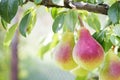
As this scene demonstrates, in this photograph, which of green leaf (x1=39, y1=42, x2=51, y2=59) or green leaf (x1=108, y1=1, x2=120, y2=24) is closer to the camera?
green leaf (x1=108, y1=1, x2=120, y2=24)

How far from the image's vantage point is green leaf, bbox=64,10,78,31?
66 centimetres

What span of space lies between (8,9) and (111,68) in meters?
0.20

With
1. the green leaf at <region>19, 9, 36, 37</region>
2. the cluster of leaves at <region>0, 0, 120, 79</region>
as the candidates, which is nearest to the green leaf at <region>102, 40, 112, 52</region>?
the cluster of leaves at <region>0, 0, 120, 79</region>

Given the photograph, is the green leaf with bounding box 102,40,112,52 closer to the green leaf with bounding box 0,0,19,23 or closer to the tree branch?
the tree branch

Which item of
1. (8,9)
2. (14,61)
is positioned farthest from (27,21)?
(14,61)

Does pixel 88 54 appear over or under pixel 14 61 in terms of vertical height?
over

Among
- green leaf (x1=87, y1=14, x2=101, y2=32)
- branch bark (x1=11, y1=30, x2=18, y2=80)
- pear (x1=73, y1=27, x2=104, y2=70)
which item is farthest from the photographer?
branch bark (x1=11, y1=30, x2=18, y2=80)

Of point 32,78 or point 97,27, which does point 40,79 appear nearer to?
point 32,78

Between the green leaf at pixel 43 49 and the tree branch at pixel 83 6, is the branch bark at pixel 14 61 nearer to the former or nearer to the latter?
the green leaf at pixel 43 49

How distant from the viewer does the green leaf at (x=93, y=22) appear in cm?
74

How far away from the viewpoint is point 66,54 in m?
0.65

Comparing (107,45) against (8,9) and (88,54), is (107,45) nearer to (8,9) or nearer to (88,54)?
(88,54)

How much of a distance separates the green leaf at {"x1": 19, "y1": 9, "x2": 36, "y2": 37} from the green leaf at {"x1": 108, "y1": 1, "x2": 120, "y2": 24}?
0.51 feet

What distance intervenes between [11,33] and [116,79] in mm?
239
